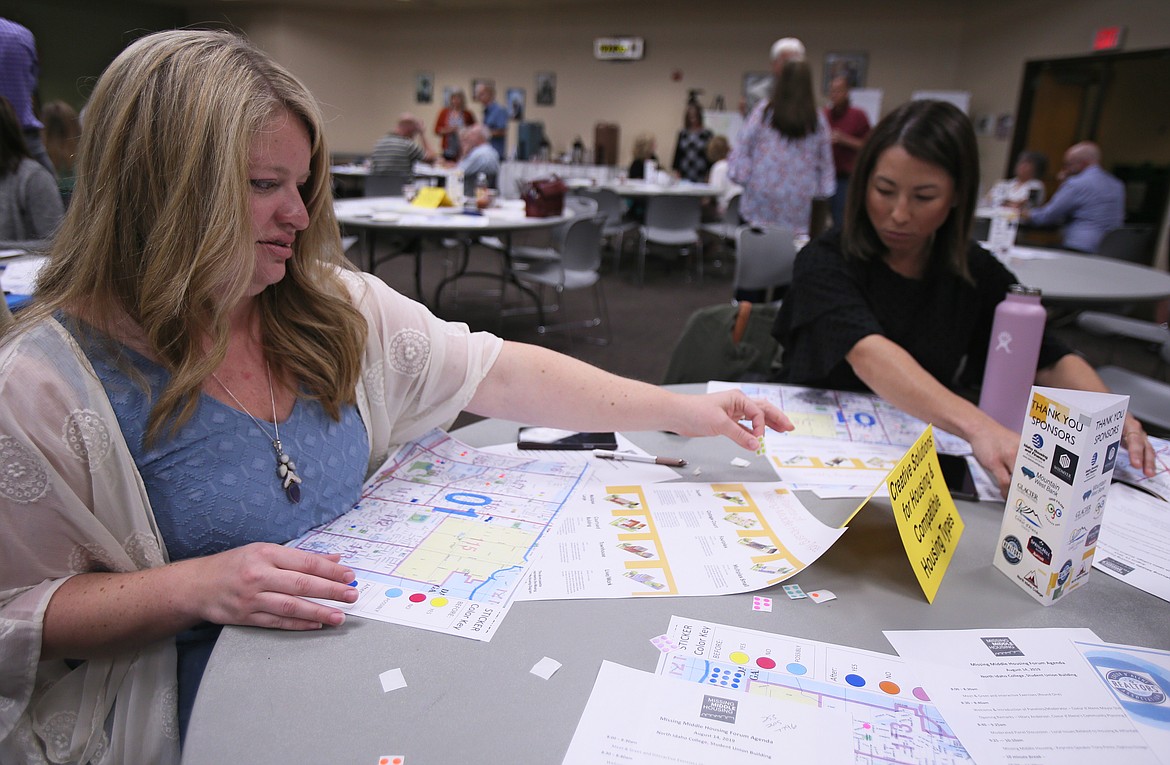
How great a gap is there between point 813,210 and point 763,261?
7.40 feet

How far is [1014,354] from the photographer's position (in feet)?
4.35

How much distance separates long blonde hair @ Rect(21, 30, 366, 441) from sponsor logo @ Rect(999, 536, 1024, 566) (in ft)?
3.41

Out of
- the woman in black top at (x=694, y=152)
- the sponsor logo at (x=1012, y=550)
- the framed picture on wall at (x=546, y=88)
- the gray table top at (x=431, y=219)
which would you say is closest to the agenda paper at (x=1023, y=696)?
the sponsor logo at (x=1012, y=550)

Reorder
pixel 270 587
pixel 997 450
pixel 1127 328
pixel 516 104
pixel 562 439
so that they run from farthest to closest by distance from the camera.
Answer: pixel 516 104, pixel 1127 328, pixel 562 439, pixel 997 450, pixel 270 587

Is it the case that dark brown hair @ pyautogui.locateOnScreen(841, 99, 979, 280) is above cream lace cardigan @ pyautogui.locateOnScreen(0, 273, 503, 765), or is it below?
above

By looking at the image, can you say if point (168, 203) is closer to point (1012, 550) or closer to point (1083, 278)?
point (1012, 550)

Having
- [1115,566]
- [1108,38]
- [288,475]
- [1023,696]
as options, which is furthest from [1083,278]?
[1108,38]

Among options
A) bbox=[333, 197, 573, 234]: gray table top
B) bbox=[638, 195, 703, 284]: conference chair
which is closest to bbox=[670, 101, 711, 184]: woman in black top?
bbox=[638, 195, 703, 284]: conference chair

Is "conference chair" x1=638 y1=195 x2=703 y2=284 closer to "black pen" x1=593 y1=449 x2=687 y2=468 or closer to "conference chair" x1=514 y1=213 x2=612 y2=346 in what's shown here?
"conference chair" x1=514 y1=213 x2=612 y2=346

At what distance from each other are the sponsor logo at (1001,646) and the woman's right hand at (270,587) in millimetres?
701

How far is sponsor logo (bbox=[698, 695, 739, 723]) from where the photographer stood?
0.64 metres

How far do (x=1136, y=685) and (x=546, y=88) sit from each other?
464 inches

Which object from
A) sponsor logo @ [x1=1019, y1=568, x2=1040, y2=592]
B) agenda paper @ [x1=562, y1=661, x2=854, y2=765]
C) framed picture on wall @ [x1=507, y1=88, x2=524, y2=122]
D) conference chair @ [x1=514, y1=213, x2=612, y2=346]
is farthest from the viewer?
framed picture on wall @ [x1=507, y1=88, x2=524, y2=122]

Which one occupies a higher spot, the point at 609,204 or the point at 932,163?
the point at 932,163
